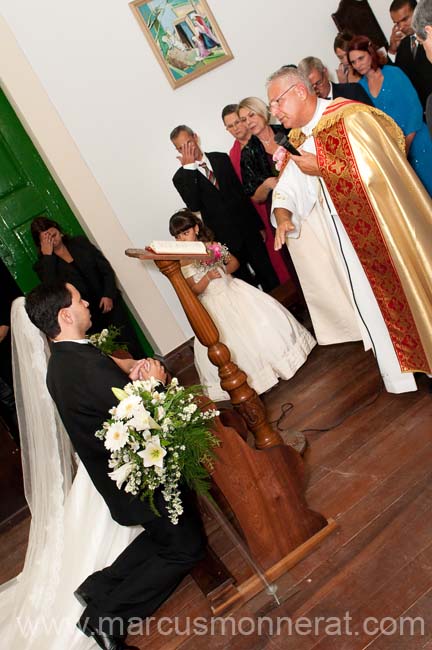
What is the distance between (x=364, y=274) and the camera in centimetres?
382

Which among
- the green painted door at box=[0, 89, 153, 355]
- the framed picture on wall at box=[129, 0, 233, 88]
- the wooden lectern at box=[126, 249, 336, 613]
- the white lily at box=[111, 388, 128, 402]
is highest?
the framed picture on wall at box=[129, 0, 233, 88]

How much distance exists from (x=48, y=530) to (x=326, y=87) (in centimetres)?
403

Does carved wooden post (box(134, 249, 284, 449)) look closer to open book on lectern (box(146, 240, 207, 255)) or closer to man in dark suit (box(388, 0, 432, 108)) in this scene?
open book on lectern (box(146, 240, 207, 255))

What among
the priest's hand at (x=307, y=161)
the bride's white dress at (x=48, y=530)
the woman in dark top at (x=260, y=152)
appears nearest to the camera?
the bride's white dress at (x=48, y=530)

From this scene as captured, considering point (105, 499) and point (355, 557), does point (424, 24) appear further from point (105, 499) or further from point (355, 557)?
point (105, 499)

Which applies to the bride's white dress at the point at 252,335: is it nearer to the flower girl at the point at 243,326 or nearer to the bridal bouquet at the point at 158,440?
the flower girl at the point at 243,326

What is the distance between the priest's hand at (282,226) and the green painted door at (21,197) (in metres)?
3.05

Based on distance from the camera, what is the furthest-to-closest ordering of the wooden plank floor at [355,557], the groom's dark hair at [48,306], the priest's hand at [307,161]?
the priest's hand at [307,161] → the groom's dark hair at [48,306] → the wooden plank floor at [355,557]

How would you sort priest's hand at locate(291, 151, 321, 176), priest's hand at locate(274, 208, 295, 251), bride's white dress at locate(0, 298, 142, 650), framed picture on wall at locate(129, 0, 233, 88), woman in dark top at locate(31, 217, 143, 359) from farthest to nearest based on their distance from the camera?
1. framed picture on wall at locate(129, 0, 233, 88)
2. woman in dark top at locate(31, 217, 143, 359)
3. priest's hand at locate(274, 208, 295, 251)
4. priest's hand at locate(291, 151, 321, 176)
5. bride's white dress at locate(0, 298, 142, 650)

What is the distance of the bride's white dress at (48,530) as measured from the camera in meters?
3.29

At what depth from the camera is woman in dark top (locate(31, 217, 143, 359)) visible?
5.87 m

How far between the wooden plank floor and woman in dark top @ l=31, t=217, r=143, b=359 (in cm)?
235

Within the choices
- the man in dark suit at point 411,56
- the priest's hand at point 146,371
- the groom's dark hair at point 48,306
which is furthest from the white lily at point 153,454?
the man in dark suit at point 411,56

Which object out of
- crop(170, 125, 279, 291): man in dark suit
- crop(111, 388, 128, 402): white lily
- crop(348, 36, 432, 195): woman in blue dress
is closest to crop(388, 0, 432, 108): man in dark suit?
crop(348, 36, 432, 195): woman in blue dress
